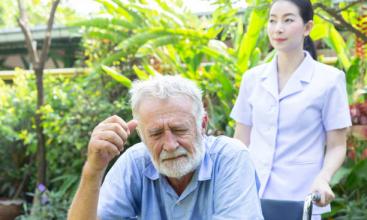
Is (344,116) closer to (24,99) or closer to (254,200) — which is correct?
(254,200)

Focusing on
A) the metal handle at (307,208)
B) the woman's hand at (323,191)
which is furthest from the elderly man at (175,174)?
the woman's hand at (323,191)

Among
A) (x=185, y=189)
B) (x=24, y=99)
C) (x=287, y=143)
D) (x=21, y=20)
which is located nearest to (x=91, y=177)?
(x=185, y=189)

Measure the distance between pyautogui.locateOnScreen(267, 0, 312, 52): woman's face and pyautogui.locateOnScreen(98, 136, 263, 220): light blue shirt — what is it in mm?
765

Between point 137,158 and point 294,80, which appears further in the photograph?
point 294,80

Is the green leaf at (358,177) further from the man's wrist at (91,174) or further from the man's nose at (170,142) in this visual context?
the man's wrist at (91,174)

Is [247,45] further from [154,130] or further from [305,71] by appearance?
[154,130]

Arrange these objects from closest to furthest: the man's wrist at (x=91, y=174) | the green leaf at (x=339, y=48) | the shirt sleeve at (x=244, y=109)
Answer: the man's wrist at (x=91, y=174), the shirt sleeve at (x=244, y=109), the green leaf at (x=339, y=48)

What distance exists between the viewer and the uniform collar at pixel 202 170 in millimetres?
2121

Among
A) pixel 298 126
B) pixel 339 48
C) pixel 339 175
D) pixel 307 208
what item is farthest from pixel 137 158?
pixel 339 48

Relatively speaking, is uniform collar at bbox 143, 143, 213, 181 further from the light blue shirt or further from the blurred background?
the blurred background

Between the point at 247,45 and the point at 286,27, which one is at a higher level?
the point at 247,45

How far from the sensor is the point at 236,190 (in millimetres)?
2055

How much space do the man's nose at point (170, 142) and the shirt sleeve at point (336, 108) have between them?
946 mm

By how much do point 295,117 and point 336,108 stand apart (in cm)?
17
